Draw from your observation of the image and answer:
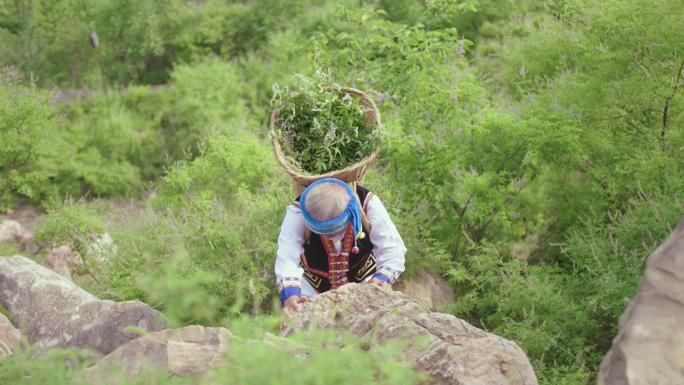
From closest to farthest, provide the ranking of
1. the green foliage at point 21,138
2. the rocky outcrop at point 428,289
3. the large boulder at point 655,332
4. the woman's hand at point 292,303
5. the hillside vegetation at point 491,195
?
1. the large boulder at point 655,332
2. the woman's hand at point 292,303
3. the hillside vegetation at point 491,195
4. the rocky outcrop at point 428,289
5. the green foliage at point 21,138

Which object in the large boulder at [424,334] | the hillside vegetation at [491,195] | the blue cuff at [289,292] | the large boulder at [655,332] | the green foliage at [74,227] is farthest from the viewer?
the green foliage at [74,227]

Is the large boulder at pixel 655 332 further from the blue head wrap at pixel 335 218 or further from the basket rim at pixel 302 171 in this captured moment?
the basket rim at pixel 302 171

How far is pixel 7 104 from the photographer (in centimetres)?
1166

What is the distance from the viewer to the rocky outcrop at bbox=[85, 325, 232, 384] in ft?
10.6

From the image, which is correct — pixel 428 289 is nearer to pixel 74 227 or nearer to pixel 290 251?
pixel 290 251

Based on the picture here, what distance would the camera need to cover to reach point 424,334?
365cm

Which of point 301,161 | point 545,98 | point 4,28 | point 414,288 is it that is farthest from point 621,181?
point 4,28

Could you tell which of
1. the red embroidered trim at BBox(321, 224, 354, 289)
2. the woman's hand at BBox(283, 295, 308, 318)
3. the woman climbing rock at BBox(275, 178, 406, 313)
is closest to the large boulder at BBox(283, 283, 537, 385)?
the woman's hand at BBox(283, 295, 308, 318)

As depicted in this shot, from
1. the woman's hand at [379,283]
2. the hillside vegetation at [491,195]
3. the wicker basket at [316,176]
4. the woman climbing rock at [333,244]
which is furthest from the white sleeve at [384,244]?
the hillside vegetation at [491,195]

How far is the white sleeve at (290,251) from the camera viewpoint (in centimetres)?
482

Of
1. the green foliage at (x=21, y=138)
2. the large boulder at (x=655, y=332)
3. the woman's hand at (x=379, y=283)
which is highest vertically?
the large boulder at (x=655, y=332)

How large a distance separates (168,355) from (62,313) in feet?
7.83

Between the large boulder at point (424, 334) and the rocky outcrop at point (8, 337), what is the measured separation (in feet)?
6.15

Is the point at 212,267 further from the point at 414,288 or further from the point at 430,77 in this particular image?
the point at 430,77
